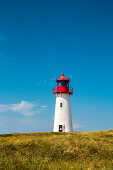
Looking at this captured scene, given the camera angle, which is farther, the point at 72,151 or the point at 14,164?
the point at 72,151

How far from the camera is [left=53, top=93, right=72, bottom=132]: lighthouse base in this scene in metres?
34.5

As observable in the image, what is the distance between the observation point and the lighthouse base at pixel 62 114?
34531mm

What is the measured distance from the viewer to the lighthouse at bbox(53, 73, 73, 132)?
3459cm

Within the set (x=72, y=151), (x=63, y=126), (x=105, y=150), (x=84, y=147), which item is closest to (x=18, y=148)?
(x=72, y=151)

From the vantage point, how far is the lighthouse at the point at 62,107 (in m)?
34.6

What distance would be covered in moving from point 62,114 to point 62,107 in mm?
1412

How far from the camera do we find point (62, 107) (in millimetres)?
35469

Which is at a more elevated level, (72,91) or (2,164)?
(72,91)

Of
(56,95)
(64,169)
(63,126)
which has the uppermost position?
(56,95)

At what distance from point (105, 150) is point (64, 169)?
7.41m

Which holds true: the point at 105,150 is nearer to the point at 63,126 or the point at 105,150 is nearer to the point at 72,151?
the point at 72,151

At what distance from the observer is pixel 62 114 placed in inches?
1375

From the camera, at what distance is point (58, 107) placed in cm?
3578

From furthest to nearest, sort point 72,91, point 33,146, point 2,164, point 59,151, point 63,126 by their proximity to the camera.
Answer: point 72,91, point 63,126, point 33,146, point 59,151, point 2,164
